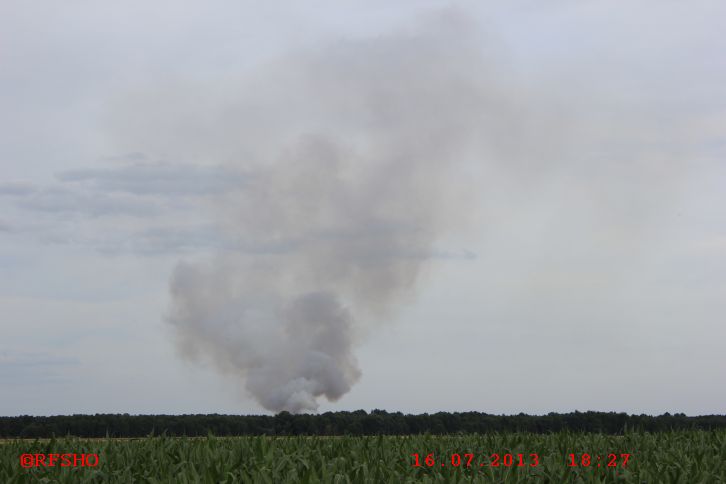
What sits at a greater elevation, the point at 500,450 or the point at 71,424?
the point at 71,424

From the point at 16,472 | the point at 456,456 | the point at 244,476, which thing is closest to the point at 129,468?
the point at 16,472

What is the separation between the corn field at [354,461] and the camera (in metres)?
15.6

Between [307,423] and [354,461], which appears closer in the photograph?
[354,461]

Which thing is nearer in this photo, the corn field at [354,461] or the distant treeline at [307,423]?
the corn field at [354,461]

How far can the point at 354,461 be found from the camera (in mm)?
18234

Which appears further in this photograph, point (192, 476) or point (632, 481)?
point (632, 481)

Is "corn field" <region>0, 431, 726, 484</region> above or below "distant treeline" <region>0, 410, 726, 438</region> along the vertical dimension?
below

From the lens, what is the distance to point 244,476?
1454 cm

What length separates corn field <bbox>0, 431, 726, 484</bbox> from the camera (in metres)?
15.6

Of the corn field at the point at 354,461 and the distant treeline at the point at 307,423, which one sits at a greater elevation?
the distant treeline at the point at 307,423

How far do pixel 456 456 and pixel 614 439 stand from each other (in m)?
7.85

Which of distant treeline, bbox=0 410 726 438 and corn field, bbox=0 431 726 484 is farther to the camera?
distant treeline, bbox=0 410 726 438

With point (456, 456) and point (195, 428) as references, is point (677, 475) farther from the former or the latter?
point (195, 428)

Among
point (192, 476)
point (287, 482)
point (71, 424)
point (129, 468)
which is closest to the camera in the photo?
point (287, 482)
